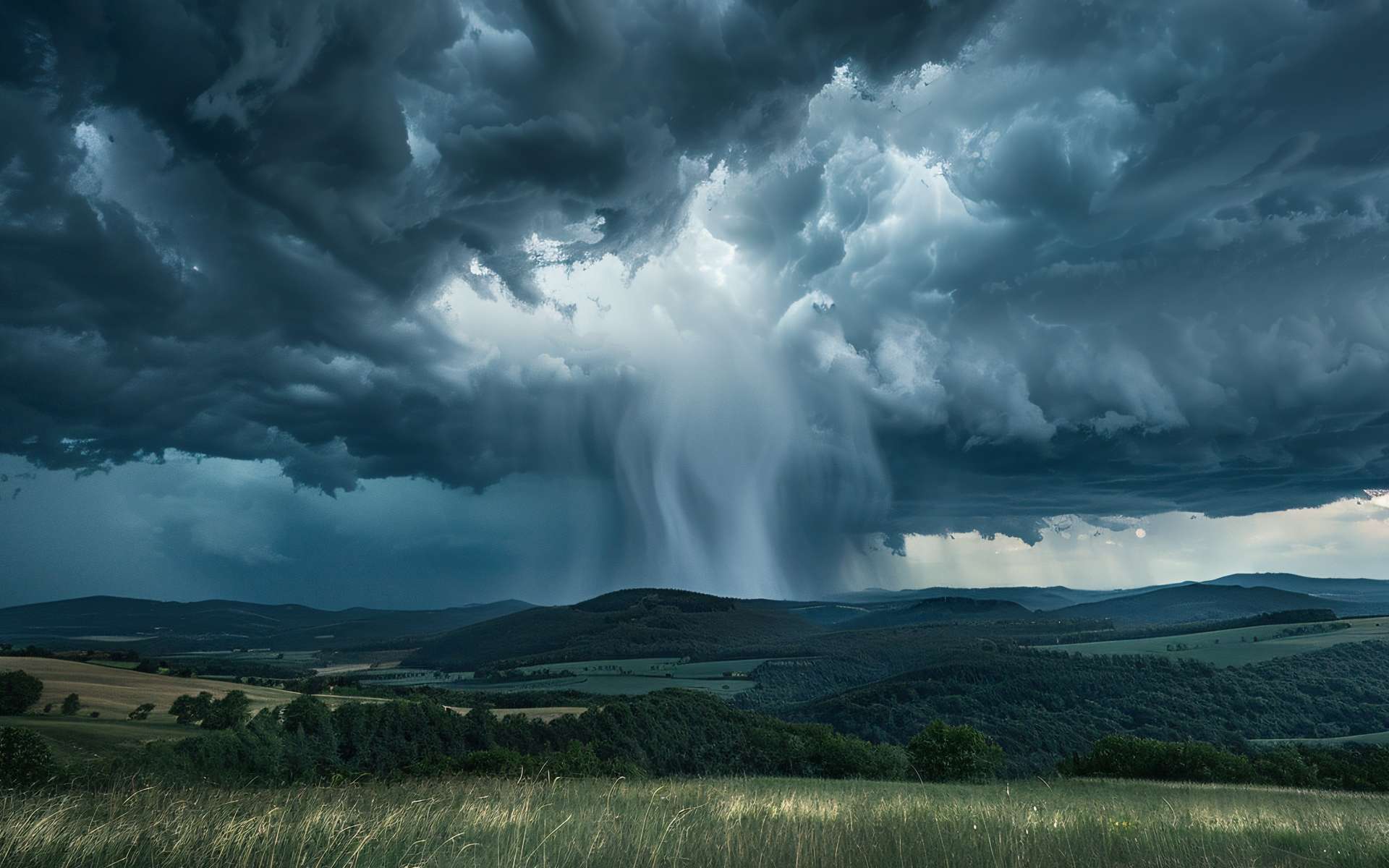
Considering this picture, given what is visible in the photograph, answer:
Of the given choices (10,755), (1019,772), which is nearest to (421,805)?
(10,755)

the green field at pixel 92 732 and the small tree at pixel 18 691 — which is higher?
the small tree at pixel 18 691

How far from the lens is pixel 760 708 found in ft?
654

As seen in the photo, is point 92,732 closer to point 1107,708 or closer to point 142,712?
point 142,712

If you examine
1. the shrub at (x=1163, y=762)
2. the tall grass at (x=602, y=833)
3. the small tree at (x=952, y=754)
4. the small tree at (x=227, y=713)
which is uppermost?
the tall grass at (x=602, y=833)

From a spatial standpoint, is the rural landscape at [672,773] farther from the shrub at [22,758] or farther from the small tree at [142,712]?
the small tree at [142,712]

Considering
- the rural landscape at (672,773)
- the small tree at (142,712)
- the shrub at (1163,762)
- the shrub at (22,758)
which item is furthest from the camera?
the small tree at (142,712)

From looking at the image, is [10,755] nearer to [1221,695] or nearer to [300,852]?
[300,852]

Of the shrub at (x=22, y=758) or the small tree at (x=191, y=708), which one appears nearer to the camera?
the shrub at (x=22, y=758)

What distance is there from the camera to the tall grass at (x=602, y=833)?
6.75 m

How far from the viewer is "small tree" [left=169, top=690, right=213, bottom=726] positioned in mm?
74688

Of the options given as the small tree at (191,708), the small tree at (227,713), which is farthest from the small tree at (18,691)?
the small tree at (227,713)

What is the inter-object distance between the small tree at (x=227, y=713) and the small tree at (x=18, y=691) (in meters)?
17.0

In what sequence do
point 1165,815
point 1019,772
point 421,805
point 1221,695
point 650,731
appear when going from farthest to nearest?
point 1221,695 < point 1019,772 < point 650,731 < point 1165,815 < point 421,805

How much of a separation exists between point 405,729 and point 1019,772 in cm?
9661
